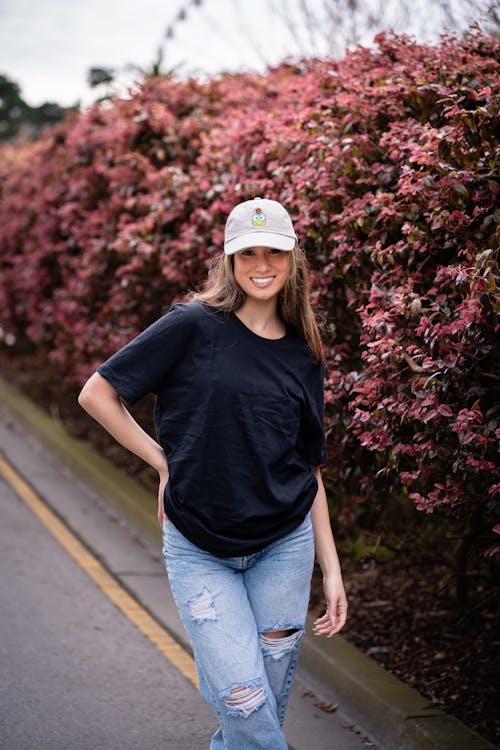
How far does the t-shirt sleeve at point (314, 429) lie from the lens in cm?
324

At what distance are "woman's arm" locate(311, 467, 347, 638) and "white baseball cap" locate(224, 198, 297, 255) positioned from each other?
79 centimetres

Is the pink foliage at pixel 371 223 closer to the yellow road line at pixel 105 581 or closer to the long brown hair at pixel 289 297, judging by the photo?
the long brown hair at pixel 289 297

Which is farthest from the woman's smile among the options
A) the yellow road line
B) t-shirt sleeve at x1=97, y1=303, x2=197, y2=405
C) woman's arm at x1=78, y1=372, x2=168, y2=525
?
the yellow road line

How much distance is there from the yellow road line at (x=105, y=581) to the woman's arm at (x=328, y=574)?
1774mm

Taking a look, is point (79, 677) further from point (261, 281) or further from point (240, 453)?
point (261, 281)

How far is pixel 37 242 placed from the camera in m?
10.8

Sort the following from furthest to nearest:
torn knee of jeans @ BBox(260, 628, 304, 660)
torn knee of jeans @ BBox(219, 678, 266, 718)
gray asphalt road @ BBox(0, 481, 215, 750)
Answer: gray asphalt road @ BBox(0, 481, 215, 750), torn knee of jeans @ BBox(260, 628, 304, 660), torn knee of jeans @ BBox(219, 678, 266, 718)

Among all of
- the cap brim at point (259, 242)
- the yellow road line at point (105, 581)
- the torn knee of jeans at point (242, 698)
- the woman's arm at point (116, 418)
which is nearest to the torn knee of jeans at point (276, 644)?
the torn knee of jeans at point (242, 698)

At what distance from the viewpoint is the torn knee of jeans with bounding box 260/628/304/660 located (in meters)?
3.17

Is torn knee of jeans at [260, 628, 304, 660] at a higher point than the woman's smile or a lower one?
lower

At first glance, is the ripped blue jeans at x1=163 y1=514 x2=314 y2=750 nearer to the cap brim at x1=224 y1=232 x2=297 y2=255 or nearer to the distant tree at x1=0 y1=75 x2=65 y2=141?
the cap brim at x1=224 y1=232 x2=297 y2=255

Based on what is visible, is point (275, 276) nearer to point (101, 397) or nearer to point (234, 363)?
point (234, 363)

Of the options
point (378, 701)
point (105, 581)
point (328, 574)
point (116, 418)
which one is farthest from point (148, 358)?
point (105, 581)

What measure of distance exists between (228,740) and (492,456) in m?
1.32
